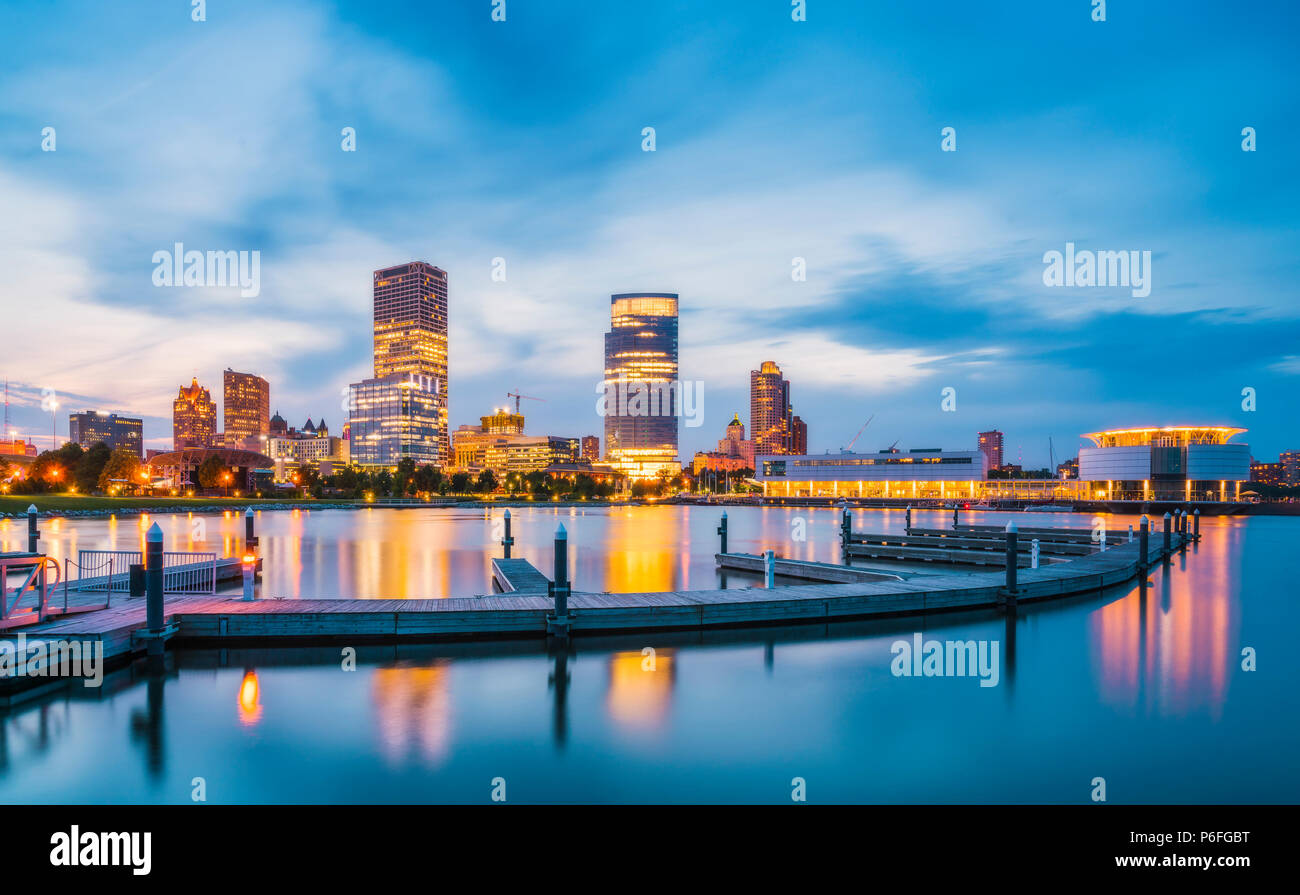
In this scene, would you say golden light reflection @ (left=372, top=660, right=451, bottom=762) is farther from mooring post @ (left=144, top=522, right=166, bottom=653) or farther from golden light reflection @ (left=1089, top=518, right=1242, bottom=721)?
golden light reflection @ (left=1089, top=518, right=1242, bottom=721)

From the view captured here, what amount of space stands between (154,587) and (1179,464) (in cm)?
16433

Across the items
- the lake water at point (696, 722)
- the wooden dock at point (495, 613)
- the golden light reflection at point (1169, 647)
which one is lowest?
the golden light reflection at point (1169, 647)

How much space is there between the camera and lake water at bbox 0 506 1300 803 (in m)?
10.6

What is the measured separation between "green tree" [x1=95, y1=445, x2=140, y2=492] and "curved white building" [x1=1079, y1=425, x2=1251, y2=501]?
193339 mm

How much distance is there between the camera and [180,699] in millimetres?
14141

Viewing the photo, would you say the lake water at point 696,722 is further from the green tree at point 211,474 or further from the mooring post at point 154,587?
the green tree at point 211,474

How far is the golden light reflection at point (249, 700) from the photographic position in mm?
13156

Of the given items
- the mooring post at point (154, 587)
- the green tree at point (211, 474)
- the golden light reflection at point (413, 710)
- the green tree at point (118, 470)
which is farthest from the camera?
the green tree at point (211, 474)

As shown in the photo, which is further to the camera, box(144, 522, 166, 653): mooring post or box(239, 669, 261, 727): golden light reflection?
box(144, 522, 166, 653): mooring post

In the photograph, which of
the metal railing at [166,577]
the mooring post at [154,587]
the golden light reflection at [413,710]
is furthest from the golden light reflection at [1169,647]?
the metal railing at [166,577]

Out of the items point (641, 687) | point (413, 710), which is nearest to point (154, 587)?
point (413, 710)

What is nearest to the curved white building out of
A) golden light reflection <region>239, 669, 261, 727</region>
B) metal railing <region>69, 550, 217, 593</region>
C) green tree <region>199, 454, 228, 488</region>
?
metal railing <region>69, 550, 217, 593</region>

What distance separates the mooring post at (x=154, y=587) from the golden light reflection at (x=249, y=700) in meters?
2.50
